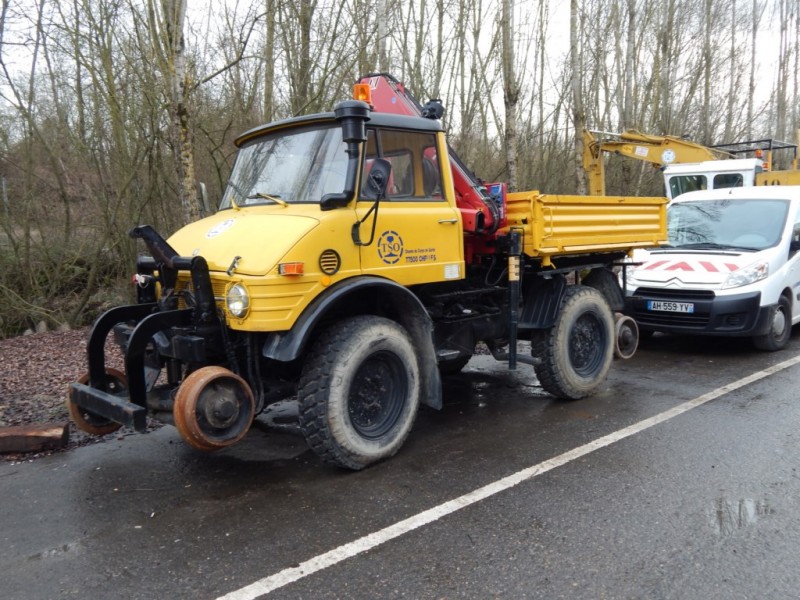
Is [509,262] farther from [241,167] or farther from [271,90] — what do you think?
[271,90]

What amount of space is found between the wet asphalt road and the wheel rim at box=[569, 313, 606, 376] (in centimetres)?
66

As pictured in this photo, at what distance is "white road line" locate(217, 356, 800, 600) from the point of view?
3.02 meters

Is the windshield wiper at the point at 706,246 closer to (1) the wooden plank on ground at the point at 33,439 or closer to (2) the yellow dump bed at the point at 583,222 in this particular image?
(2) the yellow dump bed at the point at 583,222

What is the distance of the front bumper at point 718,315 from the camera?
726cm

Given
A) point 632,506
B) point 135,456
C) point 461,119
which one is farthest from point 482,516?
point 461,119

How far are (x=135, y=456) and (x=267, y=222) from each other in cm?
209

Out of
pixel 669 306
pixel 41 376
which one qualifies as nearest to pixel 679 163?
pixel 669 306

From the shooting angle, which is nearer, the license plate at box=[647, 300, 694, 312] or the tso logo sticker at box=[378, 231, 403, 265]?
the tso logo sticker at box=[378, 231, 403, 265]

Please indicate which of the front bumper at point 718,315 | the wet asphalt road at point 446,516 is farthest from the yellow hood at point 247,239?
the front bumper at point 718,315

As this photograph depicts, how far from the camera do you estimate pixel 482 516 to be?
3656 mm

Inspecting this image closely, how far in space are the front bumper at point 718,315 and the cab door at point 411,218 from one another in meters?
3.17

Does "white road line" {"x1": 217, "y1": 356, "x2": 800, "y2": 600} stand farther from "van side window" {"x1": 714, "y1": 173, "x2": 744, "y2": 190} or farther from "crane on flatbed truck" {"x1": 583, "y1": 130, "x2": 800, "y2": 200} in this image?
"van side window" {"x1": 714, "y1": 173, "x2": 744, "y2": 190}

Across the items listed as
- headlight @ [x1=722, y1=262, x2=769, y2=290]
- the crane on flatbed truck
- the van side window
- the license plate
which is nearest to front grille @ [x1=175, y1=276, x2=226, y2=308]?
the license plate

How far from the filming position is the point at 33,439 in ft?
15.7
